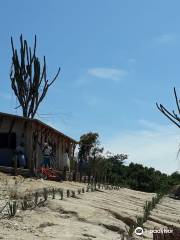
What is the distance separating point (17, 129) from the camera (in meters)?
22.9

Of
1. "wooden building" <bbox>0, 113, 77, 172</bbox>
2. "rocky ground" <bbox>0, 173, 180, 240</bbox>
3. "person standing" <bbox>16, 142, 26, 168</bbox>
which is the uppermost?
"wooden building" <bbox>0, 113, 77, 172</bbox>

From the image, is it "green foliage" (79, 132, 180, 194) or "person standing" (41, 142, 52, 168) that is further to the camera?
"green foliage" (79, 132, 180, 194)

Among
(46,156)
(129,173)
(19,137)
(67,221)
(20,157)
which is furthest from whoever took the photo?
(129,173)

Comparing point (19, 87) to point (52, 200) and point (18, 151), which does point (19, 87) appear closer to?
point (18, 151)

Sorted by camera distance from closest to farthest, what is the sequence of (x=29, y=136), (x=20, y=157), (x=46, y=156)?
1. (x=20, y=157)
2. (x=46, y=156)
3. (x=29, y=136)

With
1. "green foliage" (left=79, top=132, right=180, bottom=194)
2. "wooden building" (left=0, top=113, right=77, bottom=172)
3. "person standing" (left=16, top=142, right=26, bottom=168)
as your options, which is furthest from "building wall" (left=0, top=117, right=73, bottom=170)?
"green foliage" (left=79, top=132, right=180, bottom=194)

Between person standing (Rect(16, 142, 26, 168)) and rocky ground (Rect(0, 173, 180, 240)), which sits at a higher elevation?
person standing (Rect(16, 142, 26, 168))

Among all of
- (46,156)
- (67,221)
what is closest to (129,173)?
(46,156)

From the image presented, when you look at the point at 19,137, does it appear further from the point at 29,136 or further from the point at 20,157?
the point at 20,157

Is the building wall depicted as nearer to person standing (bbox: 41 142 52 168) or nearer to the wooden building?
the wooden building

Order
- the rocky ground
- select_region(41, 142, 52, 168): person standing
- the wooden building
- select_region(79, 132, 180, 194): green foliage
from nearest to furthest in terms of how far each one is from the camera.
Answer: the rocky ground → select_region(41, 142, 52, 168): person standing → the wooden building → select_region(79, 132, 180, 194): green foliage

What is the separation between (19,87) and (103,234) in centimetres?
1756

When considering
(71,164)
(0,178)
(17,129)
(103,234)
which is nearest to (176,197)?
(71,164)

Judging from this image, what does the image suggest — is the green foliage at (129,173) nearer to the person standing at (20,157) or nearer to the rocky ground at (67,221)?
the person standing at (20,157)
